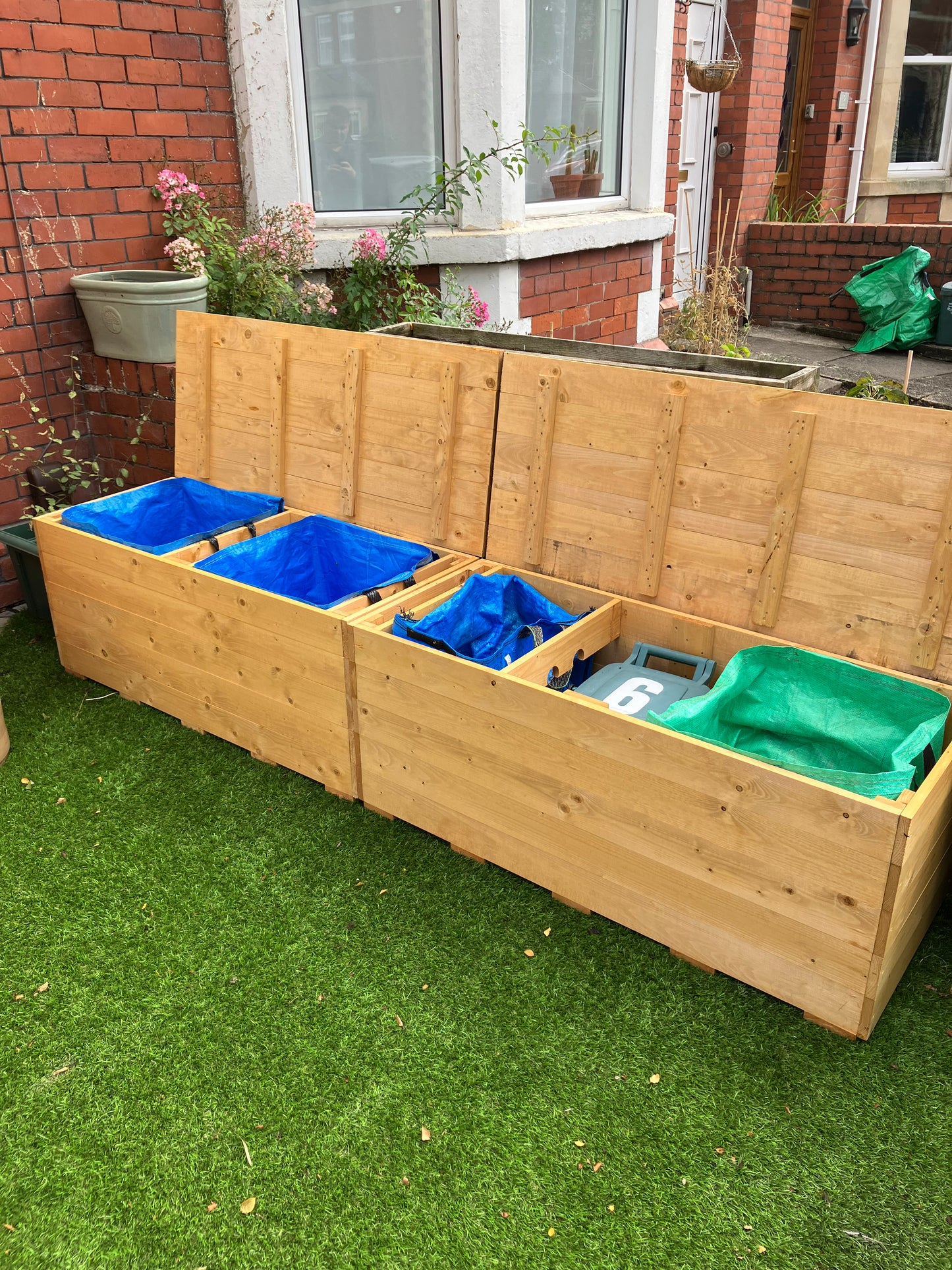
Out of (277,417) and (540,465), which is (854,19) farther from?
(540,465)

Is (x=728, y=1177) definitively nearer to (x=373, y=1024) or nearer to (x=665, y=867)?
(x=665, y=867)

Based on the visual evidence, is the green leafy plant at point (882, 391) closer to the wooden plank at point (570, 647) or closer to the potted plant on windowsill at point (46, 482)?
the wooden plank at point (570, 647)

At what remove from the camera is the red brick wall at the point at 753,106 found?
872 cm

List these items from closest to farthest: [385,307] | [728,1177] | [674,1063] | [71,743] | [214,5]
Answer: [728,1177]
[674,1063]
[71,743]
[214,5]
[385,307]

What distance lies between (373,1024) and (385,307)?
390 centimetres

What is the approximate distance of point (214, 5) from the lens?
188 inches

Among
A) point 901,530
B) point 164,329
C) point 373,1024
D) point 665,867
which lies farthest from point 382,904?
point 164,329

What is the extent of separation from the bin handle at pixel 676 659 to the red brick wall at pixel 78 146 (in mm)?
3255

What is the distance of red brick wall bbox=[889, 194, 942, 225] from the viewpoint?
11.0m

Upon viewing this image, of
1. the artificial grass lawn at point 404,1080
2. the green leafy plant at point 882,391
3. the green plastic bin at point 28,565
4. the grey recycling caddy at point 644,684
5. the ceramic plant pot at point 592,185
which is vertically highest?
the ceramic plant pot at point 592,185

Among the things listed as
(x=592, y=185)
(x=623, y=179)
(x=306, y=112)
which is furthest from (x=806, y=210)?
(x=306, y=112)

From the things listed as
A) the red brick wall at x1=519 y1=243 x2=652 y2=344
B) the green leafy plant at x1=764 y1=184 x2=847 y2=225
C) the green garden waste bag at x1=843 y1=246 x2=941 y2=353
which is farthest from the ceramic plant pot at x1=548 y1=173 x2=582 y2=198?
the green leafy plant at x1=764 y1=184 x2=847 y2=225

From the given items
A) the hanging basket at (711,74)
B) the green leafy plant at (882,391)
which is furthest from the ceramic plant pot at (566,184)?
the hanging basket at (711,74)

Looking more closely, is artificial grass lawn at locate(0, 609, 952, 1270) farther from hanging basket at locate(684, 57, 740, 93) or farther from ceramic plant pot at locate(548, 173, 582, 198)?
hanging basket at locate(684, 57, 740, 93)
